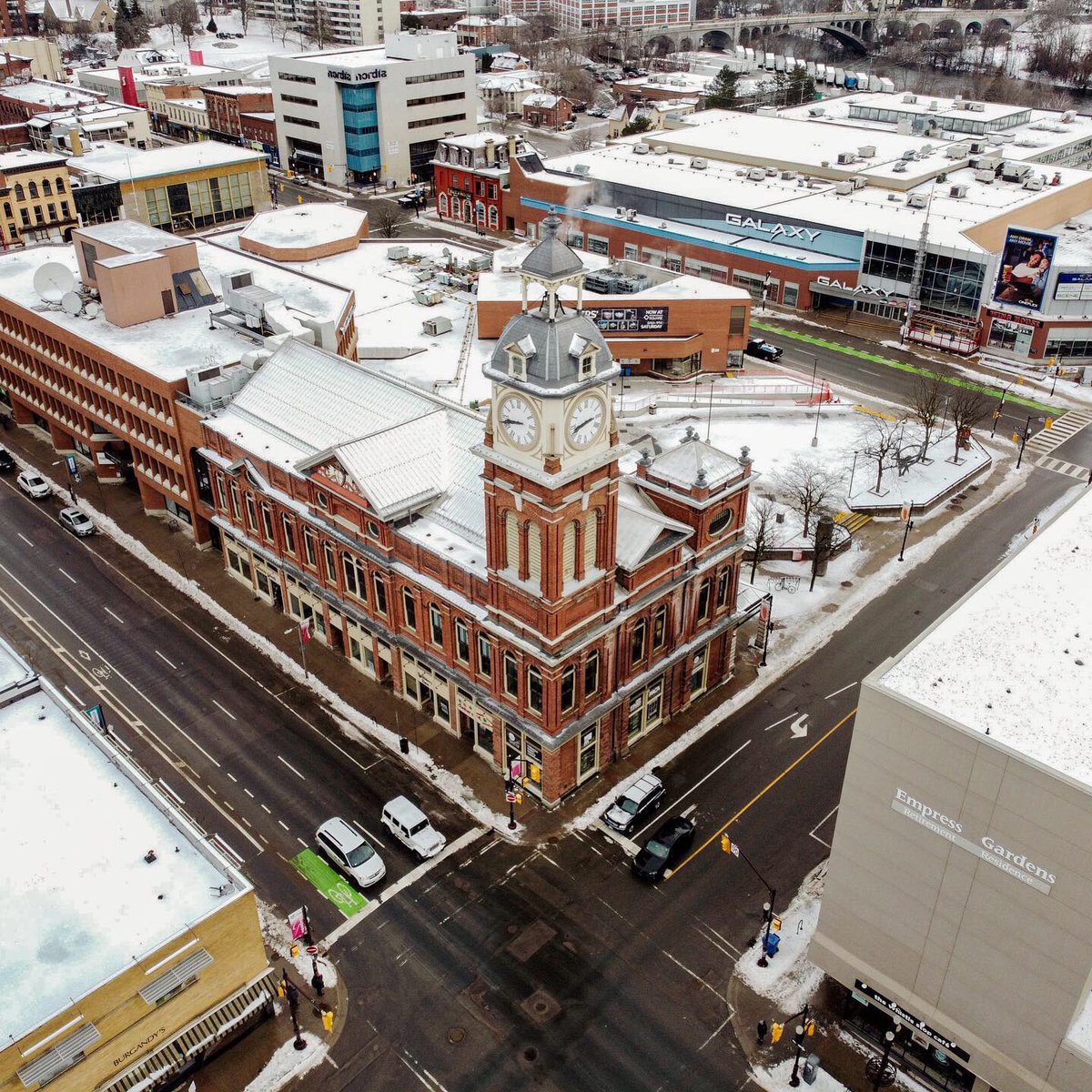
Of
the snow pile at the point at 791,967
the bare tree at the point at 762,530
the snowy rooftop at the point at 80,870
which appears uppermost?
the snowy rooftop at the point at 80,870

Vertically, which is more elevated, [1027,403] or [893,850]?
[893,850]

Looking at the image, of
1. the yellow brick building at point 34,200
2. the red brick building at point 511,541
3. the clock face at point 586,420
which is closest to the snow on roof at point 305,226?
the yellow brick building at point 34,200

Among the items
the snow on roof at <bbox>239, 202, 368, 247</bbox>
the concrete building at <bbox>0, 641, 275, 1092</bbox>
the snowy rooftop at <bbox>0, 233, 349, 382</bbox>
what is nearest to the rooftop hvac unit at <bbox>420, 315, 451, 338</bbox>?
the snowy rooftop at <bbox>0, 233, 349, 382</bbox>

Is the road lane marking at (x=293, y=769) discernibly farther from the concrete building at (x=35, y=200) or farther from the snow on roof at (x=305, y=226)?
the concrete building at (x=35, y=200)

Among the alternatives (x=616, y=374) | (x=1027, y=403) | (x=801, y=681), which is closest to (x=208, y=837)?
(x=616, y=374)

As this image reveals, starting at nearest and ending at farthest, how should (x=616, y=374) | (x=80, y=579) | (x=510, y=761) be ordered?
(x=616, y=374) → (x=510, y=761) → (x=80, y=579)

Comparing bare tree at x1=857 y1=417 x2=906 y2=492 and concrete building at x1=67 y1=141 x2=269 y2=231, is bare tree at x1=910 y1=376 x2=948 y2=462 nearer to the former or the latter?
bare tree at x1=857 y1=417 x2=906 y2=492

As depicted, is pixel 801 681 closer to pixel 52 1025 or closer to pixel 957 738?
pixel 957 738
